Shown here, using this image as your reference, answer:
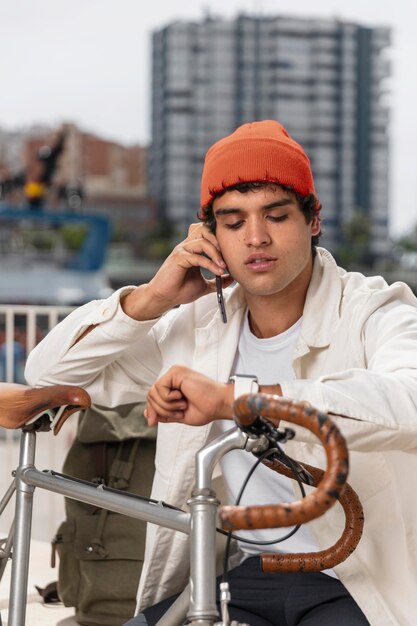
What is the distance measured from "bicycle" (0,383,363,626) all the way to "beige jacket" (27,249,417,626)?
0.10 m

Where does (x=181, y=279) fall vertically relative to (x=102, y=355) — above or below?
above

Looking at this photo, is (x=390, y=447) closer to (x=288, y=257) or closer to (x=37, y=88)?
(x=288, y=257)

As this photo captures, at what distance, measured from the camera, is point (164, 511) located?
1.53 metres

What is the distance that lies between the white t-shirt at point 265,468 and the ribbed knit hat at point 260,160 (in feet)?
0.87

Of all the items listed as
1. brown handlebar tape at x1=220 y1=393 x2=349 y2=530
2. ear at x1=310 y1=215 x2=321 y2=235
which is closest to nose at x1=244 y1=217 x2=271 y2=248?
ear at x1=310 y1=215 x2=321 y2=235

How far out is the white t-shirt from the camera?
71.9 inches

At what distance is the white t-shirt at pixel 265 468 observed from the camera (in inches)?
71.9

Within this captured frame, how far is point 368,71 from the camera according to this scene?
84.5 metres

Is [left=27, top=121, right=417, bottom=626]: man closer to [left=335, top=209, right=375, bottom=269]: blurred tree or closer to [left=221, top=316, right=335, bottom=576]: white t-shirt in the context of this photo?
[left=221, top=316, right=335, bottom=576]: white t-shirt

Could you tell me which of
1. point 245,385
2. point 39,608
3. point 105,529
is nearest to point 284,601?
point 245,385

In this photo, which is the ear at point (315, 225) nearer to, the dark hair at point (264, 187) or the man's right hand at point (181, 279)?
the dark hair at point (264, 187)

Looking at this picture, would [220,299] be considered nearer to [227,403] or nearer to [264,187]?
[264,187]

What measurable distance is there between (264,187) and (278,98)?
82372 millimetres

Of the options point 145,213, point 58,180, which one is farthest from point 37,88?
point 145,213
